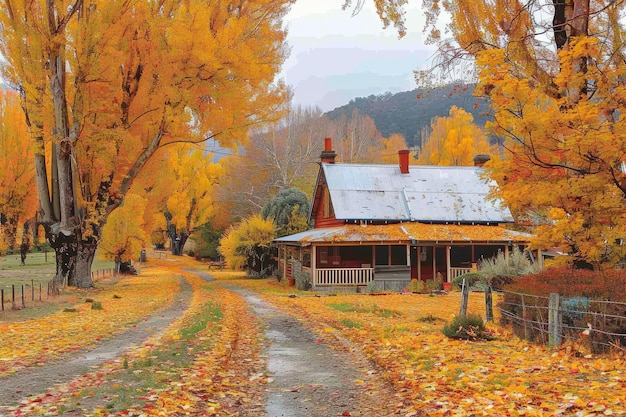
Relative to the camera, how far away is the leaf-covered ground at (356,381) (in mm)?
5512

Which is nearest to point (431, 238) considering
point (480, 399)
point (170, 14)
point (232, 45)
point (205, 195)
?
point (232, 45)

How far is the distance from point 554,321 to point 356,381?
385 cm

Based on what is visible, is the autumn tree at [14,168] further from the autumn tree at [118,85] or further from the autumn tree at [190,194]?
the autumn tree at [118,85]

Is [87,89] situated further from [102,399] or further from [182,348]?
[102,399]

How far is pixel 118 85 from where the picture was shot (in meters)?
20.5

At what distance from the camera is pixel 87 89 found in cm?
1953

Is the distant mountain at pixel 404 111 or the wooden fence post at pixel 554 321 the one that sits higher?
the distant mountain at pixel 404 111

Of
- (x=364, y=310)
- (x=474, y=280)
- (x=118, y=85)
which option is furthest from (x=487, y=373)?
(x=118, y=85)

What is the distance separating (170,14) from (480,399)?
19350 mm

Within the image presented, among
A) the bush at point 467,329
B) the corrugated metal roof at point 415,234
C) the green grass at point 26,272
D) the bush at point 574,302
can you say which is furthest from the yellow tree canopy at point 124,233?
the bush at point 574,302

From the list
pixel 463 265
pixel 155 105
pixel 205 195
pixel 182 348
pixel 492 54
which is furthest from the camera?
pixel 205 195

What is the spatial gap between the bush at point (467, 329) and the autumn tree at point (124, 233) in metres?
25.6

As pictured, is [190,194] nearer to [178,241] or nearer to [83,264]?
[178,241]

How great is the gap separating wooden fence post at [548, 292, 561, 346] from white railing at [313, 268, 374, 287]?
17.1 m
